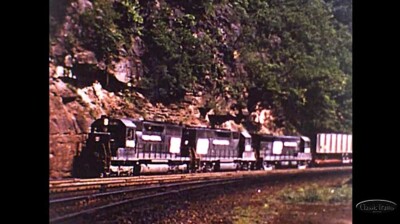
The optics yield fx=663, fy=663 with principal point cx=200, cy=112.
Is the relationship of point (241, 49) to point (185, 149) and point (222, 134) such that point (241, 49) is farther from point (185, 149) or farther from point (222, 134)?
point (185, 149)

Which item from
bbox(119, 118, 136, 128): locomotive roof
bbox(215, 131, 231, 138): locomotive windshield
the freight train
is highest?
bbox(119, 118, 136, 128): locomotive roof

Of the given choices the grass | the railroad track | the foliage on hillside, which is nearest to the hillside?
the foliage on hillside

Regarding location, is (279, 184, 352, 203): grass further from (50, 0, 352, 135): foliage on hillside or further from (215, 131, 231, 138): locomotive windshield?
(215, 131, 231, 138): locomotive windshield

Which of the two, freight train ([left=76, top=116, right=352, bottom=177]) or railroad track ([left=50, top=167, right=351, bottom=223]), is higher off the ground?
freight train ([left=76, top=116, right=352, bottom=177])

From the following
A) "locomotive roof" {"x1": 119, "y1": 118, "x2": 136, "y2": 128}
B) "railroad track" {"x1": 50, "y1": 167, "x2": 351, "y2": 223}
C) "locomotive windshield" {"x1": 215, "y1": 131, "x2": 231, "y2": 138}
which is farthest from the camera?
"locomotive windshield" {"x1": 215, "y1": 131, "x2": 231, "y2": 138}

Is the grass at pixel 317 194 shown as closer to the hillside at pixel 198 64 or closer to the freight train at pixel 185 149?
the freight train at pixel 185 149

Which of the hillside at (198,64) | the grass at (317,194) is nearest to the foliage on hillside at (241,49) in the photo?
the hillside at (198,64)

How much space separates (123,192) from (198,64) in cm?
84

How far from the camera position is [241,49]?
3906mm

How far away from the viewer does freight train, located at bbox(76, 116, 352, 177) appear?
140 inches

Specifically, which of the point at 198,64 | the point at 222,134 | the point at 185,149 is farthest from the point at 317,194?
the point at 198,64

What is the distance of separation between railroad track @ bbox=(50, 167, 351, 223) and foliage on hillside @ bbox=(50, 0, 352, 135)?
437 mm
